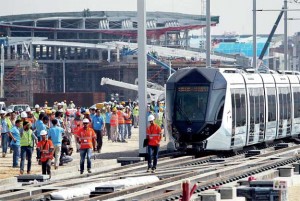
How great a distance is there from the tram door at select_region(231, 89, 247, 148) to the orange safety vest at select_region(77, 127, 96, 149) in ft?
28.2

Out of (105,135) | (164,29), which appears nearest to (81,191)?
(105,135)

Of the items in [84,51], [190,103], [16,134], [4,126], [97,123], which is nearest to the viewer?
[16,134]

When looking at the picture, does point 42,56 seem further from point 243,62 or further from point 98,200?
point 98,200

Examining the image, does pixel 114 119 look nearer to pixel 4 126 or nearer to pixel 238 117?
pixel 4 126

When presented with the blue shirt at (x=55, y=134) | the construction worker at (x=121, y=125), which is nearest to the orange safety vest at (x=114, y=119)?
the construction worker at (x=121, y=125)

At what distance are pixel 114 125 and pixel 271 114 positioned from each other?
10.2 m

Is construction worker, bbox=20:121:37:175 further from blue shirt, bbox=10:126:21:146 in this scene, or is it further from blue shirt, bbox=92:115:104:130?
blue shirt, bbox=92:115:104:130

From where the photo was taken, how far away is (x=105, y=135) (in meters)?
60.3

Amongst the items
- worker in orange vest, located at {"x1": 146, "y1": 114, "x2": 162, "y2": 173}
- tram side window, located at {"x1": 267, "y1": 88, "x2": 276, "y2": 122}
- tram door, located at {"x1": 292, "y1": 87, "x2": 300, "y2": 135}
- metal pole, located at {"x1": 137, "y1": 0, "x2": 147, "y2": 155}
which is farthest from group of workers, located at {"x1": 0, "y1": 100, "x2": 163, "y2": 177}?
tram door, located at {"x1": 292, "y1": 87, "x2": 300, "y2": 135}

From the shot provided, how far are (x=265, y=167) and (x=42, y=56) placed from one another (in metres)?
128

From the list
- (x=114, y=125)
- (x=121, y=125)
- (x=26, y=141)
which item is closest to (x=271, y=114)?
(x=114, y=125)

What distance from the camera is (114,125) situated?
52594 mm

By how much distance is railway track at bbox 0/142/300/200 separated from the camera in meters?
24.8

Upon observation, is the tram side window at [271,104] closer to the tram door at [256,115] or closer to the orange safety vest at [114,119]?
the tram door at [256,115]
